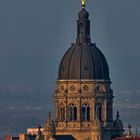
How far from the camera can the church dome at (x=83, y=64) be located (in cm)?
15750

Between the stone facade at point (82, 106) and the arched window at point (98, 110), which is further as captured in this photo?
the arched window at point (98, 110)

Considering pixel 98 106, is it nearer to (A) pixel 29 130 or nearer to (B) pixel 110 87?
(B) pixel 110 87

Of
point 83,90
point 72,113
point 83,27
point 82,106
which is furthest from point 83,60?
point 72,113

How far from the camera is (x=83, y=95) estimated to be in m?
160

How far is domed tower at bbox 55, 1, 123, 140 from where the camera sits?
158 m

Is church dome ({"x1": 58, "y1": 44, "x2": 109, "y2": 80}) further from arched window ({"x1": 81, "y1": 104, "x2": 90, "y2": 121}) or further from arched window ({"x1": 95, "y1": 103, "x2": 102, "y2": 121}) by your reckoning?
arched window ({"x1": 81, "y1": 104, "x2": 90, "y2": 121})

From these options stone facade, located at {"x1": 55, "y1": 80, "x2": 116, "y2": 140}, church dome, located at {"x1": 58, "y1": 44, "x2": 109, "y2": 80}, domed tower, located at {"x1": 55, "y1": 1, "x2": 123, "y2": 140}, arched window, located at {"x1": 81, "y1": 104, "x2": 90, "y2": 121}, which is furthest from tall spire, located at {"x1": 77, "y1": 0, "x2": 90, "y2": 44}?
arched window, located at {"x1": 81, "y1": 104, "x2": 90, "y2": 121}

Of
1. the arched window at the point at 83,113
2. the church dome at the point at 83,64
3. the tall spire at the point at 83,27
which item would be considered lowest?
the arched window at the point at 83,113

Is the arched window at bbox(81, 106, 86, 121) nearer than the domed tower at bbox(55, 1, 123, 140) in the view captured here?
No

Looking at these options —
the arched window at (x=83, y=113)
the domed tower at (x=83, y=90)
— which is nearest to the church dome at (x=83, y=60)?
the domed tower at (x=83, y=90)

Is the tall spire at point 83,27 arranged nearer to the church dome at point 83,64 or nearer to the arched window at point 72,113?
the church dome at point 83,64

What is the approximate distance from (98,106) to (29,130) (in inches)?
691

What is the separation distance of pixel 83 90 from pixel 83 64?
409 centimetres

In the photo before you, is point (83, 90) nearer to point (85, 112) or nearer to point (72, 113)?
point (85, 112)
